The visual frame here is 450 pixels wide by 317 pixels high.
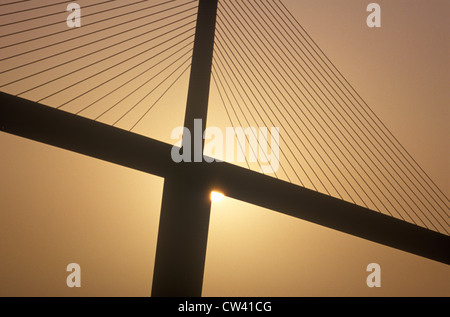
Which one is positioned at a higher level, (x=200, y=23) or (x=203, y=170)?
(x=200, y=23)

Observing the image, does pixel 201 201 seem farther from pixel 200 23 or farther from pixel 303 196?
pixel 200 23

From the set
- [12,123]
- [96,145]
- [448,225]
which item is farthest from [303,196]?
[448,225]

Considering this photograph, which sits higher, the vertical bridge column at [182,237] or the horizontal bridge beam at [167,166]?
the horizontal bridge beam at [167,166]

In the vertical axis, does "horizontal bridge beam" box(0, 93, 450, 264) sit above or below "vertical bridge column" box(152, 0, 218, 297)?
above

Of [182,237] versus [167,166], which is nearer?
[182,237]

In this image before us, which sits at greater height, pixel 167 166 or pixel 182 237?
pixel 167 166
